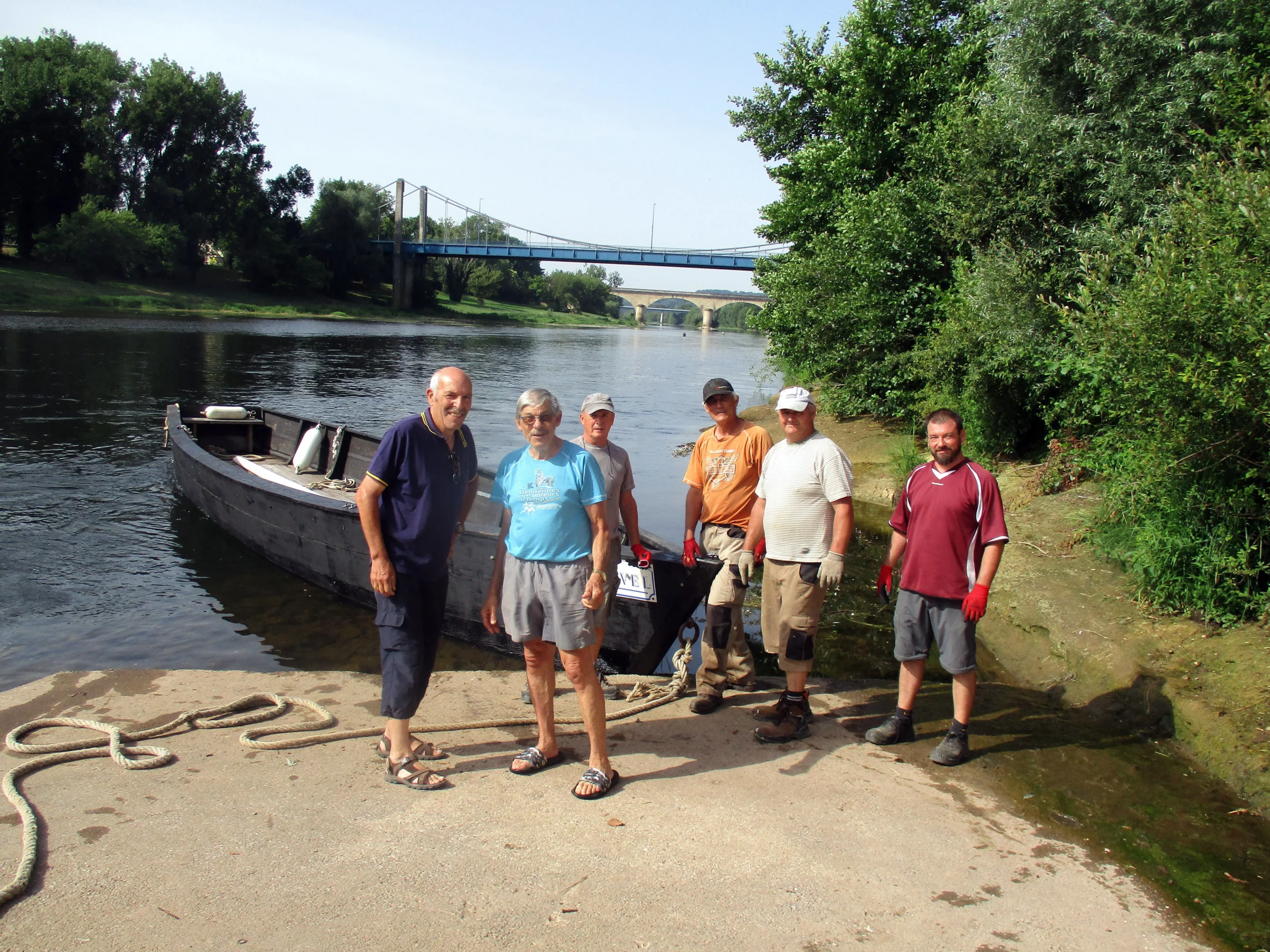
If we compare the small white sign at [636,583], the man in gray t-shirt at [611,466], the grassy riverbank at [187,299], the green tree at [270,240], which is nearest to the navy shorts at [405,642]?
the man in gray t-shirt at [611,466]

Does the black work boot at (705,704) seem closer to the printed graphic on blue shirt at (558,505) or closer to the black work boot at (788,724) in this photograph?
the black work boot at (788,724)

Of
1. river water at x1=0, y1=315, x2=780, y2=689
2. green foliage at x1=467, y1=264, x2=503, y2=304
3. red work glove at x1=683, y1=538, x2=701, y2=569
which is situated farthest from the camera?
green foliage at x1=467, y1=264, x2=503, y2=304

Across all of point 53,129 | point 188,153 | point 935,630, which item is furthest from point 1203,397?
point 188,153

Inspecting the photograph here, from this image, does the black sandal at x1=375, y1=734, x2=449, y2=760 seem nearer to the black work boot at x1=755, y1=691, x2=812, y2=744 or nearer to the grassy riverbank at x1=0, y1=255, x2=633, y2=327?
the black work boot at x1=755, y1=691, x2=812, y2=744

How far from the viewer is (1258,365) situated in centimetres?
540

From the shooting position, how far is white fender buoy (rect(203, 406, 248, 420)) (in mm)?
12469

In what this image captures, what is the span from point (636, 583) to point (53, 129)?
212ft

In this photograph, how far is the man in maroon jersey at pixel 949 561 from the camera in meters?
4.38

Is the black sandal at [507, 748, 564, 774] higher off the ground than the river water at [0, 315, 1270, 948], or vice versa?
the black sandal at [507, 748, 564, 774]

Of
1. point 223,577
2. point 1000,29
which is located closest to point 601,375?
point 1000,29

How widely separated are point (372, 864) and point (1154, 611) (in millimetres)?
5403

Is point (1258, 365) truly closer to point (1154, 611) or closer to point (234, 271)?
point (1154, 611)

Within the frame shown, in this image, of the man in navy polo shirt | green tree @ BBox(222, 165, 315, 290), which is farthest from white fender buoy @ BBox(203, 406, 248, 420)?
green tree @ BBox(222, 165, 315, 290)

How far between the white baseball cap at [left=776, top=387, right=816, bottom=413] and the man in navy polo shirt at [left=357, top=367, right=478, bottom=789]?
5.30 ft
